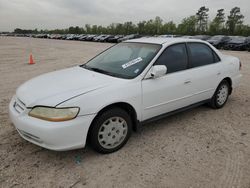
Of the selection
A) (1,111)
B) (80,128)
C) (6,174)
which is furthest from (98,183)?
(1,111)

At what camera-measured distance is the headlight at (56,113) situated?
277 centimetres

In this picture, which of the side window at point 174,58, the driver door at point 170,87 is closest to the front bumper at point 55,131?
the driver door at point 170,87

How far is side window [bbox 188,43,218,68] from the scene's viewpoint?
4.29 meters

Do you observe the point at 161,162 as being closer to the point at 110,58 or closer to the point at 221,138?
the point at 221,138

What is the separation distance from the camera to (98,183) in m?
2.70

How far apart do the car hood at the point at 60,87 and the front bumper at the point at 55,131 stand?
0.74 ft

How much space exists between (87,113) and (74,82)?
672 mm

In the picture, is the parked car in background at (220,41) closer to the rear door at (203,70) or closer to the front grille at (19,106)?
the rear door at (203,70)

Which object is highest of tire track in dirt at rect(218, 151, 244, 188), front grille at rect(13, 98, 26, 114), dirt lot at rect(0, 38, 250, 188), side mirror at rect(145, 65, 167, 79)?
side mirror at rect(145, 65, 167, 79)

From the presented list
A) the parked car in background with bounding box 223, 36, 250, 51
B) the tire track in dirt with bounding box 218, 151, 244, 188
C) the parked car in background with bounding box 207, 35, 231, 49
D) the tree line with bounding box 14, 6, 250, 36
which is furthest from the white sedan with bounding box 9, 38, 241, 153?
the tree line with bounding box 14, 6, 250, 36

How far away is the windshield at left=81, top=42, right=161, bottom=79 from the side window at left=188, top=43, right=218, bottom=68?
795mm

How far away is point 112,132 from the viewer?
323 centimetres

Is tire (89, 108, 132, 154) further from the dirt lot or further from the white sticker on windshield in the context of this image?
the white sticker on windshield

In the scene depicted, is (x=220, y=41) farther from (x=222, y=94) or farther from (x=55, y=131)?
(x=55, y=131)
